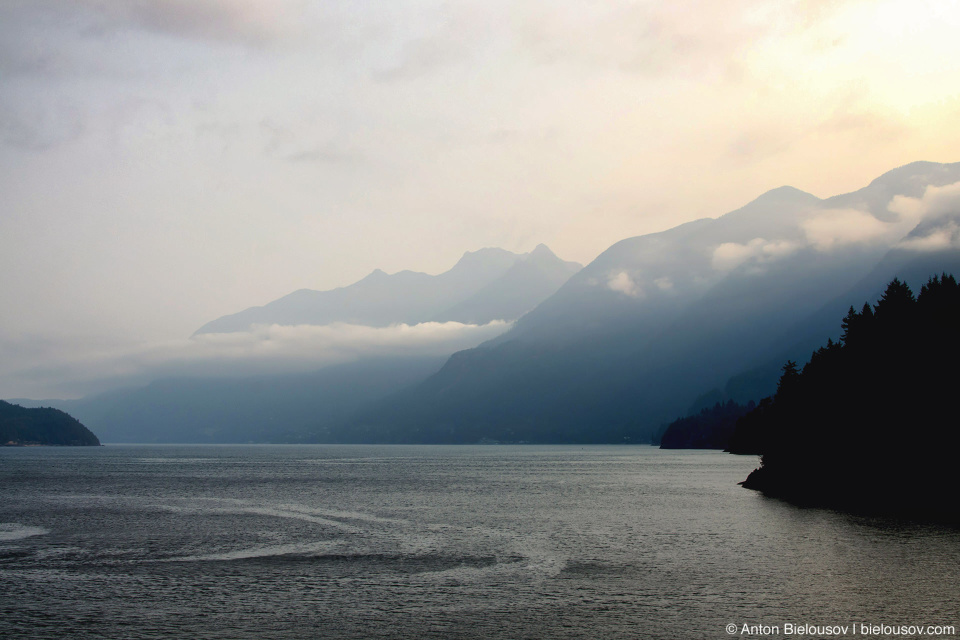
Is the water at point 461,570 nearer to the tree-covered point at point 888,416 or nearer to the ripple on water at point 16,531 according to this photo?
the ripple on water at point 16,531

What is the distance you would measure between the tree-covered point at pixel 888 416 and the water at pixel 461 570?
14.1 metres

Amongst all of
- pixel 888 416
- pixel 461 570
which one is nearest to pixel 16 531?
pixel 461 570

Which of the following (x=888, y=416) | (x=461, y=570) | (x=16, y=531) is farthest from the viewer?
(x=888, y=416)

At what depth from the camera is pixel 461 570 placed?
60688 millimetres

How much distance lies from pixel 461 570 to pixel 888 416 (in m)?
70.7

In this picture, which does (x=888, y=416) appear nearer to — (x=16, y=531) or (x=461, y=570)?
(x=461, y=570)

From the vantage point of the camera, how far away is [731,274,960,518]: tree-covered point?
98.1m

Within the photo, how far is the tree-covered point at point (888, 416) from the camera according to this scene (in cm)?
9806

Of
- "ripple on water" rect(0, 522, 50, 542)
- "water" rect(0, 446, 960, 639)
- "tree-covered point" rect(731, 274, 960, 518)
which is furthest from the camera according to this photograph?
"tree-covered point" rect(731, 274, 960, 518)

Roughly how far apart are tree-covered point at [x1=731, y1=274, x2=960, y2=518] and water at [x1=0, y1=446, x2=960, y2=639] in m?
14.1

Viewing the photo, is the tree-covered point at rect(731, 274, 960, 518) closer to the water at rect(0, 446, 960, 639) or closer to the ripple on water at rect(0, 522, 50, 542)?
the water at rect(0, 446, 960, 639)

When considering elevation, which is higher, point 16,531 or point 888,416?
point 888,416

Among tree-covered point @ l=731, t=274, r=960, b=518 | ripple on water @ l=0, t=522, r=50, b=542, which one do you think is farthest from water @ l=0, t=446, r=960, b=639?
tree-covered point @ l=731, t=274, r=960, b=518

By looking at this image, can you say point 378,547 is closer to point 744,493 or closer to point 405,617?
point 405,617
